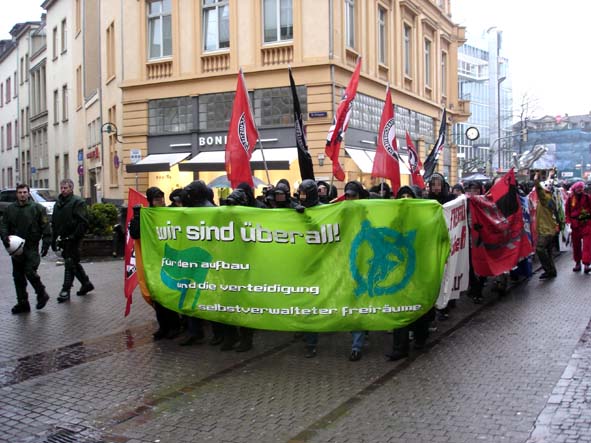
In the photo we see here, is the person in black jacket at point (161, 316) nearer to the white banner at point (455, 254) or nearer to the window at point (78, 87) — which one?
the white banner at point (455, 254)

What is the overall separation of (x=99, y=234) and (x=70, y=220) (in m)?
6.85

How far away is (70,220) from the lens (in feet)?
36.8

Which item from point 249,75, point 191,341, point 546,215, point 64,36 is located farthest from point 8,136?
point 191,341

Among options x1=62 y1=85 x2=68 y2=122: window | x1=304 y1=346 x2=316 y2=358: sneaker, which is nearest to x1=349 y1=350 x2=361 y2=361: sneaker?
x1=304 y1=346 x2=316 y2=358: sneaker

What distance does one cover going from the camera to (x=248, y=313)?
750 centimetres

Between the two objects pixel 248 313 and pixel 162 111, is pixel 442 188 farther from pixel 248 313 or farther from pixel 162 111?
pixel 162 111

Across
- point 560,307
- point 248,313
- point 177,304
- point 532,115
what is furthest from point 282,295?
point 532,115

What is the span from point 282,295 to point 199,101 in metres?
20.9

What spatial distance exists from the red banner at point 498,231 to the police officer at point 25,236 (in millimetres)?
6411

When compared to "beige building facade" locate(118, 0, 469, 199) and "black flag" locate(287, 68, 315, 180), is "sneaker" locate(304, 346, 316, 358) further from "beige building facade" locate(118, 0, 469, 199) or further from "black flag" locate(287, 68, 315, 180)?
"beige building facade" locate(118, 0, 469, 199)

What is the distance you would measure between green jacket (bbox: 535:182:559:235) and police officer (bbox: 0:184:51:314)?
28.2 feet

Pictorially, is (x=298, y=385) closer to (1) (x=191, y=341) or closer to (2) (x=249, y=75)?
(1) (x=191, y=341)

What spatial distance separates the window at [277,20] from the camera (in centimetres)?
2536

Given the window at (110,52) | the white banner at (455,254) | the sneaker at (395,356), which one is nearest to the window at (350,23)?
the window at (110,52)
